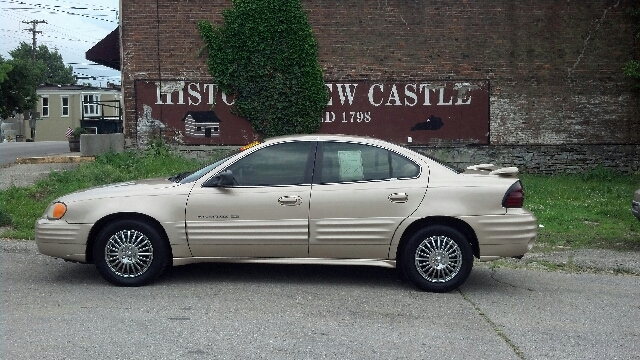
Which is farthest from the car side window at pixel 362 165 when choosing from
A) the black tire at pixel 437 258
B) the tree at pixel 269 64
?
the tree at pixel 269 64

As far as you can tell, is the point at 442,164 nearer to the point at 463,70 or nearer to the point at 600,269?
the point at 600,269

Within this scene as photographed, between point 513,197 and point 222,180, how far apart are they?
288cm

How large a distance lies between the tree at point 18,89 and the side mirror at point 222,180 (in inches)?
1786

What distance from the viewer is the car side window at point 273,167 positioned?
7531 mm

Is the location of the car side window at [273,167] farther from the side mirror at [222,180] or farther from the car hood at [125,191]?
the car hood at [125,191]

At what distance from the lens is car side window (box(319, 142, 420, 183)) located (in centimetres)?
755

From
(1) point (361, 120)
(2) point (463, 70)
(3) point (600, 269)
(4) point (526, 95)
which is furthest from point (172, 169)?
(3) point (600, 269)

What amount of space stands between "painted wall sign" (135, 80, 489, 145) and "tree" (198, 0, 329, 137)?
383mm

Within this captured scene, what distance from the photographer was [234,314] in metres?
6.54

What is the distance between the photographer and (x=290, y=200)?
7391mm

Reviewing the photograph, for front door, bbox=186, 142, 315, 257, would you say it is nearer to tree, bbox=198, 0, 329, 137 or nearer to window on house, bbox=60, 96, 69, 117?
tree, bbox=198, 0, 329, 137

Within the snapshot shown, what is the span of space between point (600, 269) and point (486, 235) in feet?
8.36

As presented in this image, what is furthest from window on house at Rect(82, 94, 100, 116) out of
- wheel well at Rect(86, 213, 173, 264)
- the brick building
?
wheel well at Rect(86, 213, 173, 264)

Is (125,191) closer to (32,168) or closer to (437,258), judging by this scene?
(437,258)
